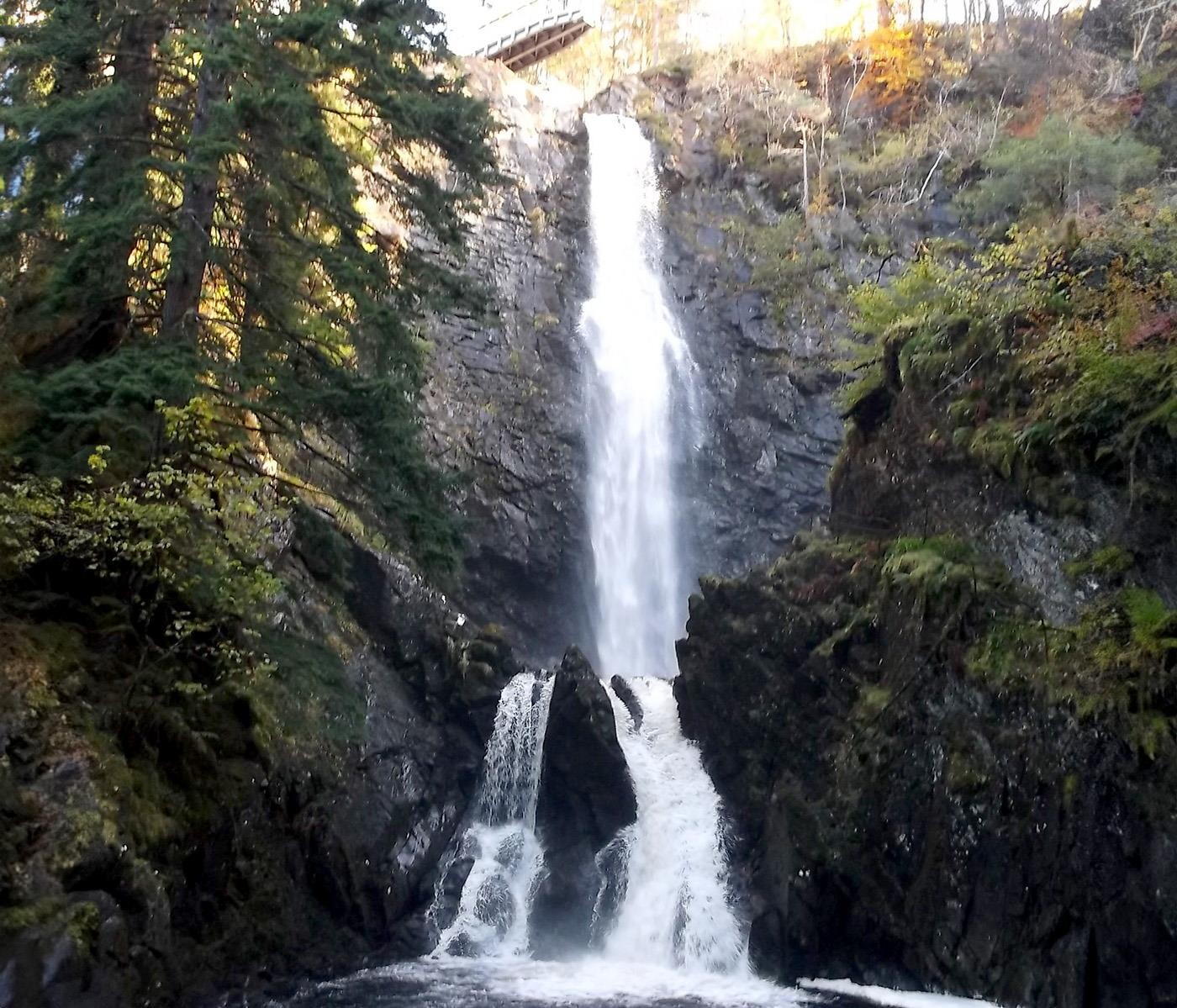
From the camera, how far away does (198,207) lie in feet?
35.6

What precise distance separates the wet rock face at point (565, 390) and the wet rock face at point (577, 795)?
254 inches

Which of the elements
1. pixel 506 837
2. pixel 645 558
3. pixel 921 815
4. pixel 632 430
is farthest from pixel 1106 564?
pixel 632 430

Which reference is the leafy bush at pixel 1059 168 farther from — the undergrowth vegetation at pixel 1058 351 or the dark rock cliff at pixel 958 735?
the dark rock cliff at pixel 958 735

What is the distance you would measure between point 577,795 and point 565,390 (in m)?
12.8

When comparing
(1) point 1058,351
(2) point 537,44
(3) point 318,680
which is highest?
(2) point 537,44

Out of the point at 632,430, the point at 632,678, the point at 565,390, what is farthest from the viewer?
the point at 632,430

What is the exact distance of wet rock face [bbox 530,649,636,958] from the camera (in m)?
16.0

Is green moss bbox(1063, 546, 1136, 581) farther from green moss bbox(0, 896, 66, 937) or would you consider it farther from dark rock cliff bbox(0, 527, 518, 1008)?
green moss bbox(0, 896, 66, 937)

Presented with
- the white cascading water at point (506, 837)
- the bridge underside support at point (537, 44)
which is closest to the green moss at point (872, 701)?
the white cascading water at point (506, 837)

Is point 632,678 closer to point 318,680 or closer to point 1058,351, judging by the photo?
point 318,680

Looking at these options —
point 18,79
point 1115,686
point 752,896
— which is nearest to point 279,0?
point 18,79

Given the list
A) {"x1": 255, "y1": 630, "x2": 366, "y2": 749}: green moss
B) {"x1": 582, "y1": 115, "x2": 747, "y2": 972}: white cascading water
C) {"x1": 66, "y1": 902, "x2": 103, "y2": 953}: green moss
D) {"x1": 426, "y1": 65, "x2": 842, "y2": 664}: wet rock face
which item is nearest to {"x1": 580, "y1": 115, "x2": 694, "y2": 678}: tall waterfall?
{"x1": 582, "y1": 115, "x2": 747, "y2": 972}: white cascading water

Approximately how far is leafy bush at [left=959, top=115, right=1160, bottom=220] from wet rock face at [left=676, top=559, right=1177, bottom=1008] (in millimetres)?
11107

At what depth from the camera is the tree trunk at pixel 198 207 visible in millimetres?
10109
